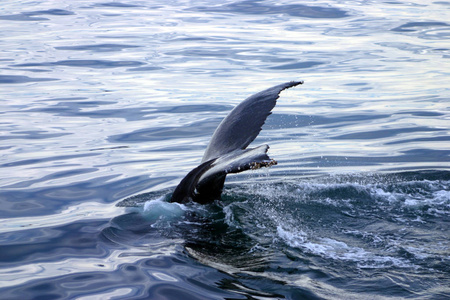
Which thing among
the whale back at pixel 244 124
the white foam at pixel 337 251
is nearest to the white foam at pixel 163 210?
the whale back at pixel 244 124

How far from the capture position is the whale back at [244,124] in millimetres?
5156

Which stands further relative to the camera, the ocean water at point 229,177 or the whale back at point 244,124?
the whale back at point 244,124

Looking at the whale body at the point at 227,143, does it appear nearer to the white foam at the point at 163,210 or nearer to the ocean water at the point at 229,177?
the white foam at the point at 163,210

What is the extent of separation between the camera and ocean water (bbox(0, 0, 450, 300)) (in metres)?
4.26

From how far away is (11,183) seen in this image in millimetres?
7047

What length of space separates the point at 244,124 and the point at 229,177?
2.17m

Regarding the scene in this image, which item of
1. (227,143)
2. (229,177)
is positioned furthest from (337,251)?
(229,177)

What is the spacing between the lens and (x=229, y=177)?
7367mm

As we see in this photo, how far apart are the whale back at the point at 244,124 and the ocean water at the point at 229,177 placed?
2.10ft

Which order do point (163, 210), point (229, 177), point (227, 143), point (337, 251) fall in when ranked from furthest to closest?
point (229, 177) < point (163, 210) < point (227, 143) < point (337, 251)

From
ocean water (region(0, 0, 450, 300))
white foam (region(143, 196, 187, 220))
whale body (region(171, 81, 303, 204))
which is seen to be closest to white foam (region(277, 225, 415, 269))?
ocean water (region(0, 0, 450, 300))

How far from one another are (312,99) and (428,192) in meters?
6.02

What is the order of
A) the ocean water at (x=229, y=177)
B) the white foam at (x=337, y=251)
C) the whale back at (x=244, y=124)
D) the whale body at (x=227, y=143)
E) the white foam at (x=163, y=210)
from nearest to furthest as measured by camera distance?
the ocean water at (x=229, y=177) < the white foam at (x=337, y=251) < the whale body at (x=227, y=143) < the whale back at (x=244, y=124) < the white foam at (x=163, y=210)

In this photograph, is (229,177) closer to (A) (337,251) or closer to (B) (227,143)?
(B) (227,143)
